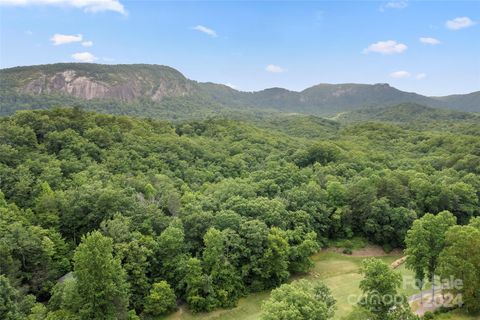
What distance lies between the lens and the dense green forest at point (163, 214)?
26844mm

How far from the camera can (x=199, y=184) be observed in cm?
5575

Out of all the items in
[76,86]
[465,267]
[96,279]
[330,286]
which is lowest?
[330,286]

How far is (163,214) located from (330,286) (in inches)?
656

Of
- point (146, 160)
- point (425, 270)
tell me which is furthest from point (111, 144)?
point (425, 270)

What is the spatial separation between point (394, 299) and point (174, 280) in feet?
58.0

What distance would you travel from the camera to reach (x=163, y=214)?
3706cm

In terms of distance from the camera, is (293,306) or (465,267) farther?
(465,267)

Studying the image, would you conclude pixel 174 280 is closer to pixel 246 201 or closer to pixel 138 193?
pixel 246 201

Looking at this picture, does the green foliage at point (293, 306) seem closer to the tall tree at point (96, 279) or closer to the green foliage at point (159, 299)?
the tall tree at point (96, 279)

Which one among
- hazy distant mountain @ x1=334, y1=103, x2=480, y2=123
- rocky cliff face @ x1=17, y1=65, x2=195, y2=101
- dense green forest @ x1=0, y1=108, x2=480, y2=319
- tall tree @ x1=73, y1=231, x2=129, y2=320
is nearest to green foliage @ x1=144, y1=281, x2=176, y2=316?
dense green forest @ x1=0, y1=108, x2=480, y2=319

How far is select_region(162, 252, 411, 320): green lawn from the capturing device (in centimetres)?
2947

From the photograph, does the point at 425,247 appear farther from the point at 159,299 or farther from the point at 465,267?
the point at 159,299

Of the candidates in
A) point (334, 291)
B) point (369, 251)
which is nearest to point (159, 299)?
point (334, 291)

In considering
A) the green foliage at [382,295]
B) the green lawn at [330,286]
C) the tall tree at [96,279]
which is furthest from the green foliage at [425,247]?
the tall tree at [96,279]
